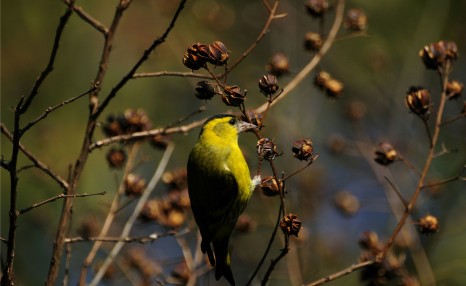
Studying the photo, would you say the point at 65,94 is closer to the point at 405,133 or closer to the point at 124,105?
the point at 124,105

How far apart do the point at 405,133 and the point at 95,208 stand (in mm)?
3057

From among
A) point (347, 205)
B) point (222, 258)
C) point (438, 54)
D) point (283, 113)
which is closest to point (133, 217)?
point (222, 258)

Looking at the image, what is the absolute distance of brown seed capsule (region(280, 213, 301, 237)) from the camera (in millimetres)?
2402

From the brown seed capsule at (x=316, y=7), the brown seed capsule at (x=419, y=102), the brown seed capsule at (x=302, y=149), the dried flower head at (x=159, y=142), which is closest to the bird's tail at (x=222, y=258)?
the dried flower head at (x=159, y=142)

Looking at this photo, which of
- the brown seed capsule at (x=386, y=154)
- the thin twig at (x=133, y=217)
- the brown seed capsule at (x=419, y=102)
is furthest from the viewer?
the brown seed capsule at (x=386, y=154)

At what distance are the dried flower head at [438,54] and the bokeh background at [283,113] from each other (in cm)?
157

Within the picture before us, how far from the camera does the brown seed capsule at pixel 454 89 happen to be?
10.2 ft

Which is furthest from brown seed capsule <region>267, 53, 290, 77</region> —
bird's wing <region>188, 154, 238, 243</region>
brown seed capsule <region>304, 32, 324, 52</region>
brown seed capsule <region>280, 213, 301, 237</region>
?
brown seed capsule <region>280, 213, 301, 237</region>

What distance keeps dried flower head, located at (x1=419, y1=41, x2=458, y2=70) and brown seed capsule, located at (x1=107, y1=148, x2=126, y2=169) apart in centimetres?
169

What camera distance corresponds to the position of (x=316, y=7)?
143 inches

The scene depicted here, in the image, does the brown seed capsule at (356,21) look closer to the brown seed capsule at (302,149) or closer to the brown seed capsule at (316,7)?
the brown seed capsule at (316,7)

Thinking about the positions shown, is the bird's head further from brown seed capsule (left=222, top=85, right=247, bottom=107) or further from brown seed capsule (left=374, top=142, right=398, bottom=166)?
brown seed capsule (left=222, top=85, right=247, bottom=107)

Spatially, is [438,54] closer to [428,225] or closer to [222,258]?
[428,225]

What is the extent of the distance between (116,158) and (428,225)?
1695mm
